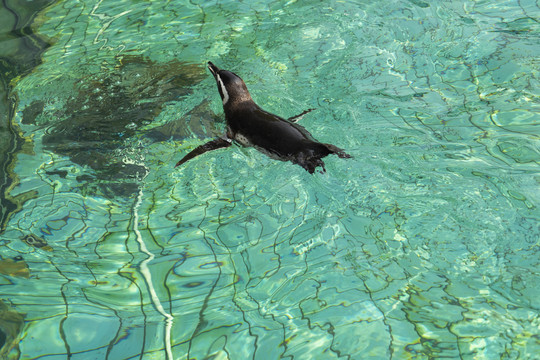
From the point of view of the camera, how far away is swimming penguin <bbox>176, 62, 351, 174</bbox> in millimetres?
3061

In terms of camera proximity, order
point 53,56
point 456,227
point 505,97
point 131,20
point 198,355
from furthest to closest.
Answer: point 131,20, point 53,56, point 505,97, point 456,227, point 198,355

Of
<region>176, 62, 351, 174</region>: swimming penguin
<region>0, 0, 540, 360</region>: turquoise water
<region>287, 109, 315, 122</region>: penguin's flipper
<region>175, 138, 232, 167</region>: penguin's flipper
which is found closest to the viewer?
<region>0, 0, 540, 360</region>: turquoise water

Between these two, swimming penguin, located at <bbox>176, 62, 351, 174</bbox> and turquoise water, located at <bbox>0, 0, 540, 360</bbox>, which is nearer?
turquoise water, located at <bbox>0, 0, 540, 360</bbox>

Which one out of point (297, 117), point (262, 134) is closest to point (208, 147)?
point (262, 134)

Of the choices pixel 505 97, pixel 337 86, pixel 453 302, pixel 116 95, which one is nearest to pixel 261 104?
pixel 337 86

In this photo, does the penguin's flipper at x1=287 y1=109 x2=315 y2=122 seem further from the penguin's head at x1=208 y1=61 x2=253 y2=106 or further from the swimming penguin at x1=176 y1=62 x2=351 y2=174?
the penguin's head at x1=208 y1=61 x2=253 y2=106

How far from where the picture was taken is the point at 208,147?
3.63 meters

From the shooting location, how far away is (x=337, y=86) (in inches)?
169

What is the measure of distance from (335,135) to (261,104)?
853 mm

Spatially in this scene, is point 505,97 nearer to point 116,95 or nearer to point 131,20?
point 116,95

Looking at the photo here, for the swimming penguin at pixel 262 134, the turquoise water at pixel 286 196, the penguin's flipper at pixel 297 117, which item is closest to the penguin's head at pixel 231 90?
the swimming penguin at pixel 262 134

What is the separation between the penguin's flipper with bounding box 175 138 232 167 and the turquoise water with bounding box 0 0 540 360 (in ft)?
0.41

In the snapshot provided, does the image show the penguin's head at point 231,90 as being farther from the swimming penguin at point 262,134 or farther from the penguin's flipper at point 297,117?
the penguin's flipper at point 297,117

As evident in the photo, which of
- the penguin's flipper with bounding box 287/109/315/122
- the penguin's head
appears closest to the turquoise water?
the penguin's flipper with bounding box 287/109/315/122
